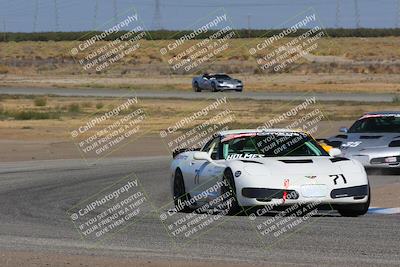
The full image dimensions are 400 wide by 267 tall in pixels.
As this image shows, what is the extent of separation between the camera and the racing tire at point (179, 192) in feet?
51.9

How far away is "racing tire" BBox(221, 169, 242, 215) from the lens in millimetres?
14375

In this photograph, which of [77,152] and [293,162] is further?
[77,152]

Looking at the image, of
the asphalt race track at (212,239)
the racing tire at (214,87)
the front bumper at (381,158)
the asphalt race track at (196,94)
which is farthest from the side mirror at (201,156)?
the racing tire at (214,87)

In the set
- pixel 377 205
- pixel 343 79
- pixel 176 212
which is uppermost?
pixel 176 212

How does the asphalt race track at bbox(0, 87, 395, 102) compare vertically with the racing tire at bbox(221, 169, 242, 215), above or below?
below

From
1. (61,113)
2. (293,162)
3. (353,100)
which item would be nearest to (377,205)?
(293,162)

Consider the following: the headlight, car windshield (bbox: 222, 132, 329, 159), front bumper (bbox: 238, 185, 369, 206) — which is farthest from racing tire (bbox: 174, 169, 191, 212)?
the headlight

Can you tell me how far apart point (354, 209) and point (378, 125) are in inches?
338

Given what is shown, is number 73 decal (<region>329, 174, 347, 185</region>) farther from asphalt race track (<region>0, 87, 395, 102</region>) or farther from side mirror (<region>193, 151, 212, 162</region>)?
Result: asphalt race track (<region>0, 87, 395, 102</region>)

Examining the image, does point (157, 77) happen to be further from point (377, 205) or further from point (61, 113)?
point (377, 205)

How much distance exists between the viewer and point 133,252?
445 inches

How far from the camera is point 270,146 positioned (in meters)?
15.5

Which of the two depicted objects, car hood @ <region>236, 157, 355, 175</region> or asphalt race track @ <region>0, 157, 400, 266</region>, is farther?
car hood @ <region>236, 157, 355, 175</region>

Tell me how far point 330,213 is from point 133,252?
15.6 ft
